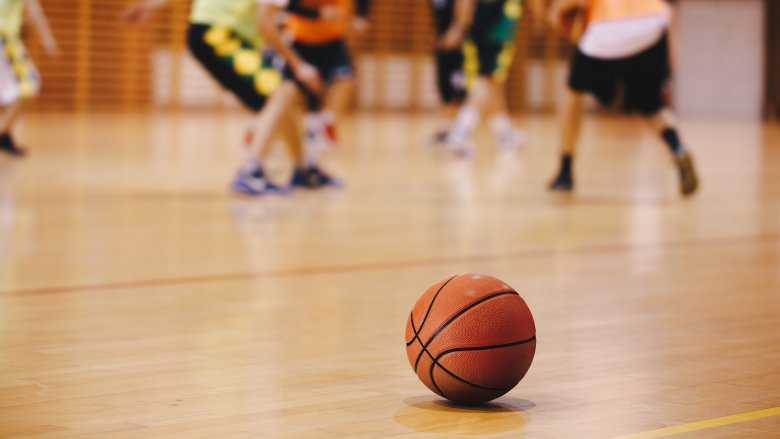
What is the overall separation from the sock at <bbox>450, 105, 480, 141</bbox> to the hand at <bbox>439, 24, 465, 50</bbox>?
2.16ft

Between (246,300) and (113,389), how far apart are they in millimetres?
1359

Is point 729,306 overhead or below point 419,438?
below

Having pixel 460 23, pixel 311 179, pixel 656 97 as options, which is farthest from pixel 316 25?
pixel 460 23

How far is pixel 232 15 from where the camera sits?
24.9ft

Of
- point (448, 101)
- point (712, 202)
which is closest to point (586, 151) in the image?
point (448, 101)

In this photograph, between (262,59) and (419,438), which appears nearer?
(419,438)

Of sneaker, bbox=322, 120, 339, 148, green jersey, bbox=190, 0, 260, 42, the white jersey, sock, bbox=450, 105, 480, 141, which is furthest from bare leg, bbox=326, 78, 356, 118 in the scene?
the white jersey

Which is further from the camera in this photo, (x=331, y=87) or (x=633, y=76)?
(x=331, y=87)

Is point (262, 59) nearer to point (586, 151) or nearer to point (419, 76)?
point (586, 151)

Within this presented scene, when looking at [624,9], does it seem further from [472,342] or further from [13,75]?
[472,342]

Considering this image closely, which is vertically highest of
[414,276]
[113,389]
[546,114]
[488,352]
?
[488,352]

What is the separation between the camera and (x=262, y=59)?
7727 mm

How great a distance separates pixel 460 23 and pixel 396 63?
10.4 meters

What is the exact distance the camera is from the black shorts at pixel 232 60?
757 centimetres
